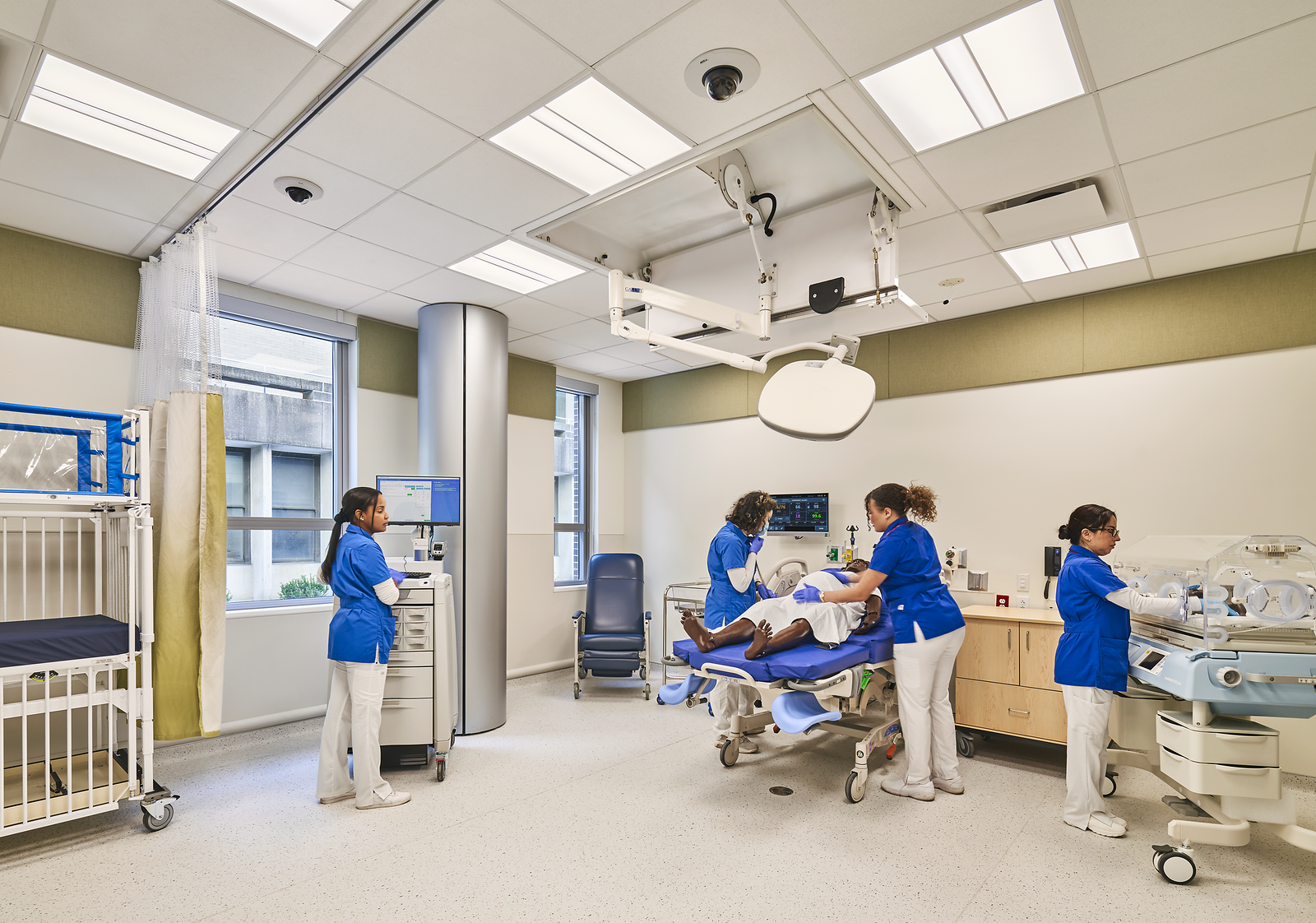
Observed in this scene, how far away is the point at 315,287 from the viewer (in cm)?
460

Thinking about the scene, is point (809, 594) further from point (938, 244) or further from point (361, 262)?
point (361, 262)

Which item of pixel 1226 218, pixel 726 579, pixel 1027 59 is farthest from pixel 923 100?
pixel 726 579

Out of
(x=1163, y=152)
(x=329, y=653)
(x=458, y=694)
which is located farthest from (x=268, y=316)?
(x=1163, y=152)

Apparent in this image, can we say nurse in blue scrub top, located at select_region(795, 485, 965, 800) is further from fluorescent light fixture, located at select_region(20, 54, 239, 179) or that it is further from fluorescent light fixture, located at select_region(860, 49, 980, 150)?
fluorescent light fixture, located at select_region(20, 54, 239, 179)

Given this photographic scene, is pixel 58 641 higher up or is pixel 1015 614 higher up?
pixel 58 641

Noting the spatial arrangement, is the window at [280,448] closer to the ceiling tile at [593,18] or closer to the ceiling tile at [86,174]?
the ceiling tile at [86,174]

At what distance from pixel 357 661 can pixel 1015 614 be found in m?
3.74

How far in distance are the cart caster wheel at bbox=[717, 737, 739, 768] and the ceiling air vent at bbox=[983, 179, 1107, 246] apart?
3.07m

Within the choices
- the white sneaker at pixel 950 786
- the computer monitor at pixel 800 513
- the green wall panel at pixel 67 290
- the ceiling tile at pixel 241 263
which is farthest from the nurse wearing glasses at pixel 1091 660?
the green wall panel at pixel 67 290

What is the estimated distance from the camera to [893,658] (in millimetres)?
3766

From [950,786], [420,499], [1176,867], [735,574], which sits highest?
[420,499]

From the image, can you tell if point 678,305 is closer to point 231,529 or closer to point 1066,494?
point 1066,494

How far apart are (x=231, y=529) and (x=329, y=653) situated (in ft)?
5.93

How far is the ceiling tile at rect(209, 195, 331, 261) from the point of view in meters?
3.48
